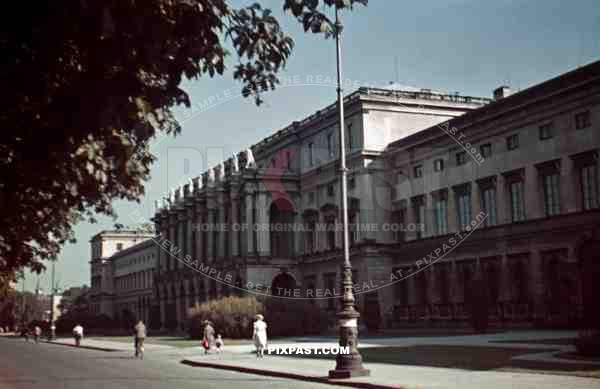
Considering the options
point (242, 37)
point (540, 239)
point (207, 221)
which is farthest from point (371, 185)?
point (242, 37)

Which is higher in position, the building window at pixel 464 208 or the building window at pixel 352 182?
the building window at pixel 352 182

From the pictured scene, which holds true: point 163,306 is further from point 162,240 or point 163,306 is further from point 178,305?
point 162,240

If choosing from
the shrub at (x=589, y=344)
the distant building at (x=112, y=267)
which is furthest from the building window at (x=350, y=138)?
the distant building at (x=112, y=267)

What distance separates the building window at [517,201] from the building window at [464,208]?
179 inches

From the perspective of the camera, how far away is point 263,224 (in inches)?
3123

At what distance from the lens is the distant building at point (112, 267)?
149250 mm

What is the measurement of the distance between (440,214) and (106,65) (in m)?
53.6

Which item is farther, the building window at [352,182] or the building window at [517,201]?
the building window at [352,182]

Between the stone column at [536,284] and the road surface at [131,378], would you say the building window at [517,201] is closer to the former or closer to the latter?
the stone column at [536,284]

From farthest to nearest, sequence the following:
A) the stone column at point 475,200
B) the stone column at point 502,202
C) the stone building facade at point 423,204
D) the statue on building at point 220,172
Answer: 1. the statue on building at point 220,172
2. the stone column at point 475,200
3. the stone column at point 502,202
4. the stone building facade at point 423,204

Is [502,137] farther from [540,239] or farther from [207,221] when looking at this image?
[207,221]
